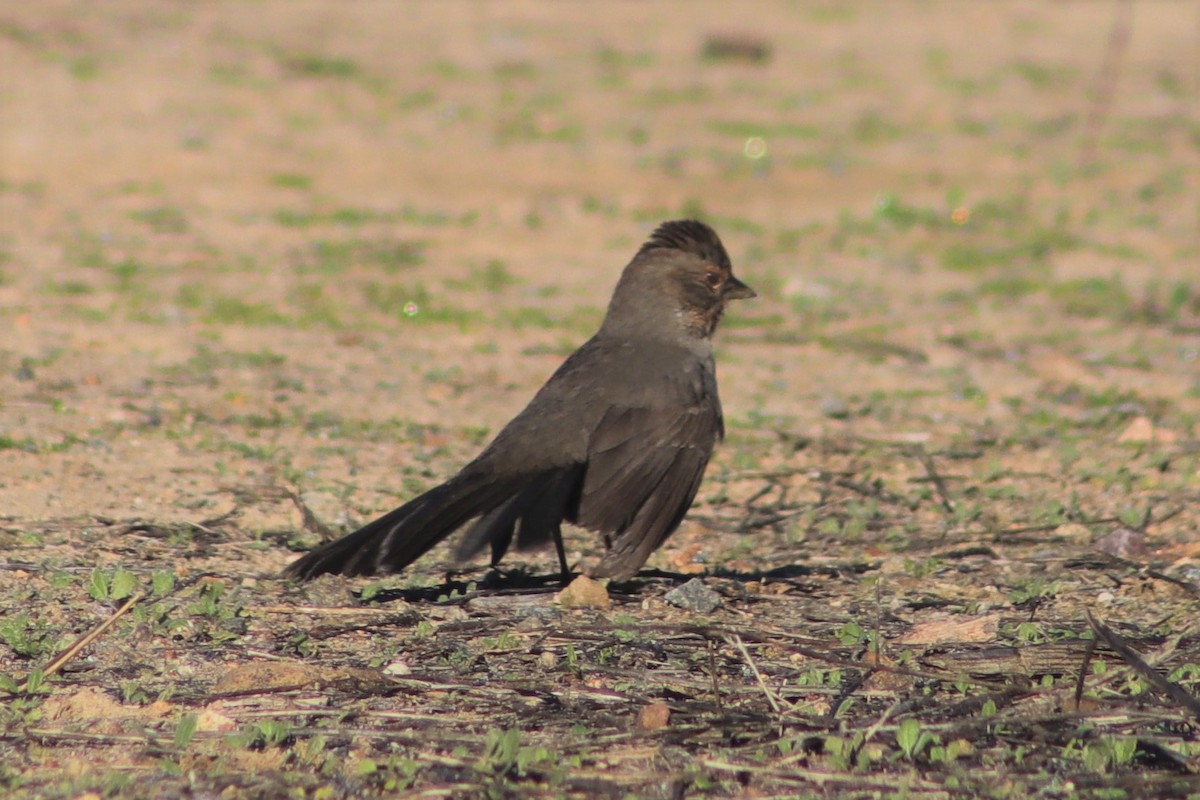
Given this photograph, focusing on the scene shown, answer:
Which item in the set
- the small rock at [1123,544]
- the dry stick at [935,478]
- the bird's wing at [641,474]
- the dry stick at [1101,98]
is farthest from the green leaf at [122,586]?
the dry stick at [1101,98]

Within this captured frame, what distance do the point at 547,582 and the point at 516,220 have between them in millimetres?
5998

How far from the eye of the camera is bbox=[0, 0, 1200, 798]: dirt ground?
12.9 feet

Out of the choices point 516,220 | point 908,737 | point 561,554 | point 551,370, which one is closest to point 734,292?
point 561,554

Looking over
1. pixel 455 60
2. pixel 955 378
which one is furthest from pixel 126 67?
pixel 955 378

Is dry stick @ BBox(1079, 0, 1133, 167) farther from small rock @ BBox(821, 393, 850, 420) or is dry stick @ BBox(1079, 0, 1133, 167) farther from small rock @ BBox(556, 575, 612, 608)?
small rock @ BBox(556, 575, 612, 608)

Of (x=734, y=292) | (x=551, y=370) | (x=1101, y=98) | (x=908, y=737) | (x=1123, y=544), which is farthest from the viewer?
(x=1101, y=98)

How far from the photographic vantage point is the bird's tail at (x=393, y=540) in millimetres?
4633

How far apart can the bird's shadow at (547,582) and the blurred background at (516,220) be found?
0.99 m

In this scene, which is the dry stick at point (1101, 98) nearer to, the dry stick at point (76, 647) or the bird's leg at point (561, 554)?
the bird's leg at point (561, 554)

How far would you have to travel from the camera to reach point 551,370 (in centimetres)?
816

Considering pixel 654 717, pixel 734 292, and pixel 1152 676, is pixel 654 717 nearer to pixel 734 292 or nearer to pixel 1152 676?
pixel 1152 676

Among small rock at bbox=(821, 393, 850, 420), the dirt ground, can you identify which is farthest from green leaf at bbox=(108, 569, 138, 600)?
small rock at bbox=(821, 393, 850, 420)

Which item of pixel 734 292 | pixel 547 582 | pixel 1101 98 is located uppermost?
pixel 1101 98

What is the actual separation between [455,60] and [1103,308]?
749 centimetres
